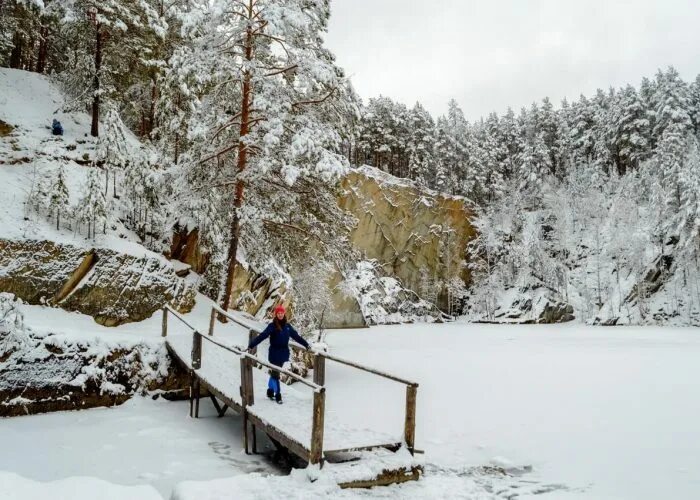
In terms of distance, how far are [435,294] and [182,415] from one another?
49.5 m

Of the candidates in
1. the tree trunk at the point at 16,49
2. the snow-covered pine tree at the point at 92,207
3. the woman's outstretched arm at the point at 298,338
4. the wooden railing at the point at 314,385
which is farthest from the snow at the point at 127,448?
the tree trunk at the point at 16,49

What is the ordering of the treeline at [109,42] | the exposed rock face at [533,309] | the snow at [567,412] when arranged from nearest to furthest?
the snow at [567,412] → the treeline at [109,42] → the exposed rock face at [533,309]

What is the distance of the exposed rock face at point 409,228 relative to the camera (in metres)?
55.8

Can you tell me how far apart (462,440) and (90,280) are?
34.6 feet

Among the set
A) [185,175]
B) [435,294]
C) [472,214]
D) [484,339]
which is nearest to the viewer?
[185,175]

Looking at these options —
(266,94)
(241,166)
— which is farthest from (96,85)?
(266,94)

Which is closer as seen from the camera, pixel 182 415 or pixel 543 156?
pixel 182 415

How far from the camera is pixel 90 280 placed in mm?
13070

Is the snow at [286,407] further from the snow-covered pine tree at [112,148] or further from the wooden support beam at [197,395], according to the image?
the snow-covered pine tree at [112,148]

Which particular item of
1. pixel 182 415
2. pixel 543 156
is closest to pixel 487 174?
pixel 543 156

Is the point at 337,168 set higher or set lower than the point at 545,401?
higher

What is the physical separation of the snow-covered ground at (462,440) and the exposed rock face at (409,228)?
37242 mm

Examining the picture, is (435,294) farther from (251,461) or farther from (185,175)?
(251,461)

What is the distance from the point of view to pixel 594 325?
48.0 meters
